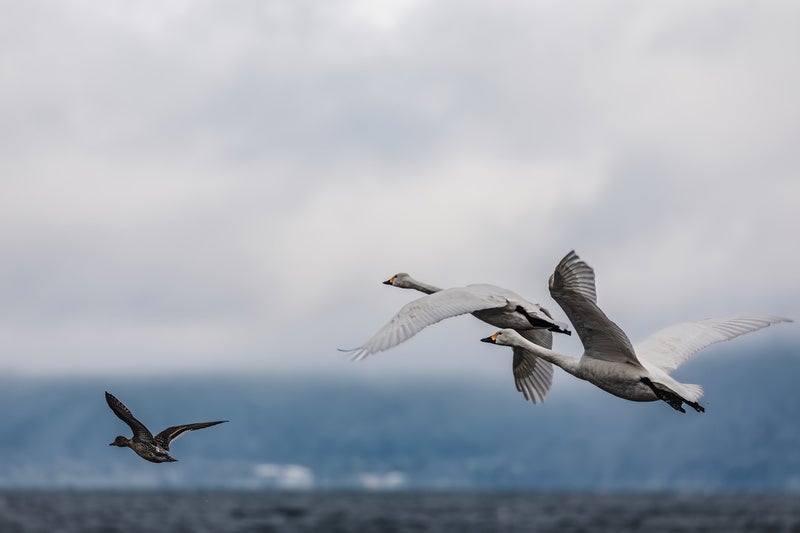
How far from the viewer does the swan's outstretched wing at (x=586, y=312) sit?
49.6 feet

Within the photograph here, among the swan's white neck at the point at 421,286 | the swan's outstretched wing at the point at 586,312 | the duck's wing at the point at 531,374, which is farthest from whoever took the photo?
the swan's white neck at the point at 421,286

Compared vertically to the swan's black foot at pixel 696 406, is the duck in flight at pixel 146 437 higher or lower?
lower

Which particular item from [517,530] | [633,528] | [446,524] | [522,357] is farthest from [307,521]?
[522,357]

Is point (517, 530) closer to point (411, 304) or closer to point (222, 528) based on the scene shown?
point (222, 528)

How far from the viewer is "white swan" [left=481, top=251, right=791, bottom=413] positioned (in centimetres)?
1524

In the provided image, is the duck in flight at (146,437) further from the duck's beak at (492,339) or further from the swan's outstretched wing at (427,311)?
the duck's beak at (492,339)

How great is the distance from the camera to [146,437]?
1212 centimetres

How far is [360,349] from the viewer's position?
595 inches

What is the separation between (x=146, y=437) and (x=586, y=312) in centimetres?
618

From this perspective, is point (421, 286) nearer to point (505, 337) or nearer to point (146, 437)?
point (505, 337)

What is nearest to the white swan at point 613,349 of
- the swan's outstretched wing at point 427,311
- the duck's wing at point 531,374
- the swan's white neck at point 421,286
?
the swan's outstretched wing at point 427,311

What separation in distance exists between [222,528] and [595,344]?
153 m

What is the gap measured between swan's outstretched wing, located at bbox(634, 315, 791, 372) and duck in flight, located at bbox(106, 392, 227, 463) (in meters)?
7.85

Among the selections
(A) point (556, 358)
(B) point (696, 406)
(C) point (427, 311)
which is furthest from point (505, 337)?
(B) point (696, 406)
